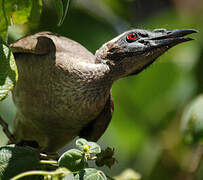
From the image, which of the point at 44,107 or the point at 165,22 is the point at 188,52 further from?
the point at 44,107

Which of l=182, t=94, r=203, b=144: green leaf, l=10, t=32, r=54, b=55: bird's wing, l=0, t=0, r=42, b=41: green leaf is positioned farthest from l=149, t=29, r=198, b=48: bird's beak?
l=0, t=0, r=42, b=41: green leaf

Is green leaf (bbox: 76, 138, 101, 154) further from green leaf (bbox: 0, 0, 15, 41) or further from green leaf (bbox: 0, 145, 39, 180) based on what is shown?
green leaf (bbox: 0, 0, 15, 41)

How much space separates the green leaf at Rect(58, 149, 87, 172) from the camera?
2.24 m

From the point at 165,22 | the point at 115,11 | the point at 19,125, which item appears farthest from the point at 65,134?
the point at 165,22

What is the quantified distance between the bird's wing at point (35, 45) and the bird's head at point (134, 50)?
464mm

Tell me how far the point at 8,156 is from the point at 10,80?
42 centimetres

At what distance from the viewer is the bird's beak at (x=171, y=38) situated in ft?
11.1

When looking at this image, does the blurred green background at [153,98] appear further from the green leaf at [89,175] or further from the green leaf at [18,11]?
the green leaf at [89,175]

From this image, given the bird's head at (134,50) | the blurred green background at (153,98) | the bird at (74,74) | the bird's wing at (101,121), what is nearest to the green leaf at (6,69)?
the bird at (74,74)

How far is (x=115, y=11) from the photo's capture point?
466cm

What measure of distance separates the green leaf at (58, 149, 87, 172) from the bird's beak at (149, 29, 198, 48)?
4.93 ft

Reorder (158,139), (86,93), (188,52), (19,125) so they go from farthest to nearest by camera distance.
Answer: (188,52), (158,139), (19,125), (86,93)

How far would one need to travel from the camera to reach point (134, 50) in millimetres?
3676

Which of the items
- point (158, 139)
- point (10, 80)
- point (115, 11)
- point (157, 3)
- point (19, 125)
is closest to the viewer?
point (10, 80)
